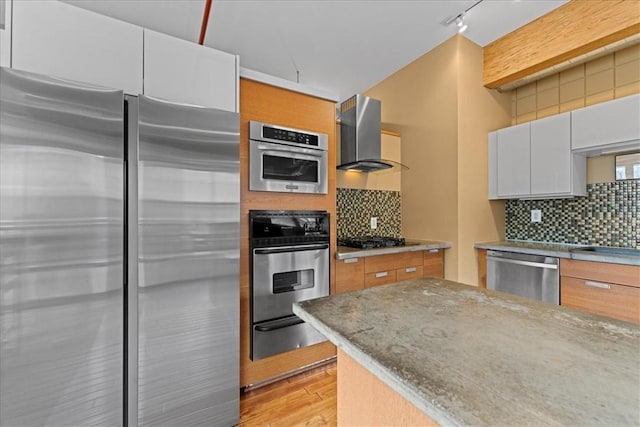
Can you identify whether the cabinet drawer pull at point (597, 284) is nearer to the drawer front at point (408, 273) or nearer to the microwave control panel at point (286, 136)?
the drawer front at point (408, 273)

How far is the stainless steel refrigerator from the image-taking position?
1212 millimetres

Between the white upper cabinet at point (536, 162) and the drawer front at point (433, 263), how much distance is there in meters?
0.93

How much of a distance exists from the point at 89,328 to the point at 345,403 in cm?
123

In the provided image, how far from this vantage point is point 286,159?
7.15 ft

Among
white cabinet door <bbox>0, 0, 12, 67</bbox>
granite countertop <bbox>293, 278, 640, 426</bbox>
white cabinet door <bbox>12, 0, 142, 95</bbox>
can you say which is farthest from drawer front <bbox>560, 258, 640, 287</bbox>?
white cabinet door <bbox>0, 0, 12, 67</bbox>

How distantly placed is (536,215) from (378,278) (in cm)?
199

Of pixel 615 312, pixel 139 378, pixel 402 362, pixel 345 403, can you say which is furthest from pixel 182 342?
pixel 615 312

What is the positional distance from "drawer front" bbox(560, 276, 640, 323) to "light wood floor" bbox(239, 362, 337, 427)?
2050 mm

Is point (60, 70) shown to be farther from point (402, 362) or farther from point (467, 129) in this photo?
point (467, 129)

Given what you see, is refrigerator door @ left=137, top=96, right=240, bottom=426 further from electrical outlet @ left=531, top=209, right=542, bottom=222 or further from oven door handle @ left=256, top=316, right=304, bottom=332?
electrical outlet @ left=531, top=209, right=542, bottom=222

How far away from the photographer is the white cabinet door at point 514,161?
2877mm

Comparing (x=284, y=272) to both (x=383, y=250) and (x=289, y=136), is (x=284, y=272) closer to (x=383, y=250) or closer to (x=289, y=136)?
(x=383, y=250)

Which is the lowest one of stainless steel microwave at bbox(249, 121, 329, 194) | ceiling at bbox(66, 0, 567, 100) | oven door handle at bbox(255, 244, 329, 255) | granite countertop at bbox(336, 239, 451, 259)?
granite countertop at bbox(336, 239, 451, 259)

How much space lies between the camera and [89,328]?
133 centimetres
